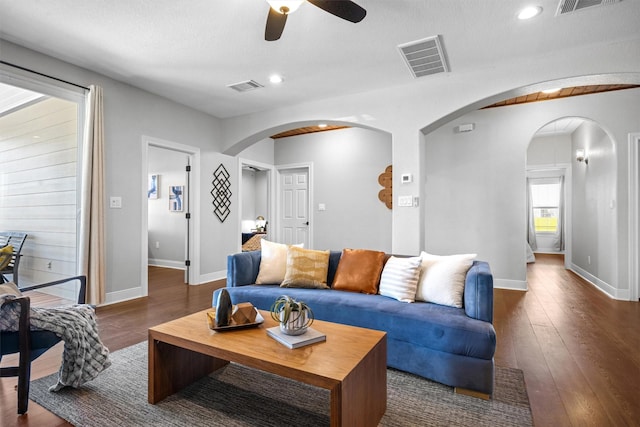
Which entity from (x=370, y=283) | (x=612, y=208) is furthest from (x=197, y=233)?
(x=612, y=208)

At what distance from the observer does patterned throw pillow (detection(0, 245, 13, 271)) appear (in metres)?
2.95

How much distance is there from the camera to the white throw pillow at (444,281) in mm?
2359

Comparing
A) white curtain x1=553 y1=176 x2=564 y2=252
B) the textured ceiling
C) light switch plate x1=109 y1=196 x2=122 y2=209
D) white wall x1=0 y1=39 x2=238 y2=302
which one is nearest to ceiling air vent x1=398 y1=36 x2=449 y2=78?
the textured ceiling

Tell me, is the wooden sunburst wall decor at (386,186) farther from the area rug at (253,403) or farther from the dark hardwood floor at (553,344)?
the area rug at (253,403)

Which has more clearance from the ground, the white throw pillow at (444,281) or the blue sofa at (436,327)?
the white throw pillow at (444,281)

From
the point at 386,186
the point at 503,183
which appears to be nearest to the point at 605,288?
the point at 503,183

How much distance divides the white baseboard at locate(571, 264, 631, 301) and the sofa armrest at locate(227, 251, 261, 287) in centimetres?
452

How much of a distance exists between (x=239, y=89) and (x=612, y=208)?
518cm

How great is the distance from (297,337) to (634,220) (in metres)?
4.75

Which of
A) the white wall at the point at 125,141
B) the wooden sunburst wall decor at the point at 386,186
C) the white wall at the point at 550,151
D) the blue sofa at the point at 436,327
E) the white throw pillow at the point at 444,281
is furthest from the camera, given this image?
the white wall at the point at 550,151

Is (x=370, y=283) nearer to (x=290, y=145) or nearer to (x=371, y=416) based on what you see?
(x=371, y=416)

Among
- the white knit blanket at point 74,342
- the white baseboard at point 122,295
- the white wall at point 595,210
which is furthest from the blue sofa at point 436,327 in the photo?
the white wall at point 595,210

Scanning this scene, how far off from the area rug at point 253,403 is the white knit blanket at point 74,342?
0.11 meters

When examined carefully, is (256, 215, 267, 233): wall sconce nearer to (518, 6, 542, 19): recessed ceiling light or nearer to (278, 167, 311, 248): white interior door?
(278, 167, 311, 248): white interior door
